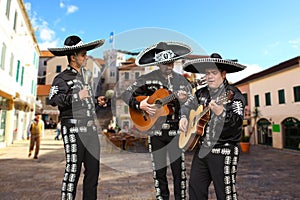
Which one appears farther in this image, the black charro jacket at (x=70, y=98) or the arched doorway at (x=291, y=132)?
the arched doorway at (x=291, y=132)

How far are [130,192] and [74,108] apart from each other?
2.62m

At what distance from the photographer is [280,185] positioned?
5223 millimetres

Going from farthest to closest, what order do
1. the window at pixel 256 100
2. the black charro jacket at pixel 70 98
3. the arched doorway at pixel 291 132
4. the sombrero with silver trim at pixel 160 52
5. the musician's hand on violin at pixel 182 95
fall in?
the window at pixel 256 100, the arched doorway at pixel 291 132, the sombrero with silver trim at pixel 160 52, the musician's hand on violin at pixel 182 95, the black charro jacket at pixel 70 98

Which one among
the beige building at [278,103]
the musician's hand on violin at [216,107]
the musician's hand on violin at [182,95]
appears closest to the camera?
the musician's hand on violin at [216,107]

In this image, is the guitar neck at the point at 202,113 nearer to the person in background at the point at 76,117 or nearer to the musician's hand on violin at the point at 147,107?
the musician's hand on violin at the point at 147,107

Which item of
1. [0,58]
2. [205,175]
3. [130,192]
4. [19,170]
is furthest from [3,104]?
[205,175]

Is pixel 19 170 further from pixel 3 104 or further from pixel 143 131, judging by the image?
pixel 3 104

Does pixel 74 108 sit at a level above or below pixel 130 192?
above

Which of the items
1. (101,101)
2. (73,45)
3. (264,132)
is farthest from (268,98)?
(73,45)

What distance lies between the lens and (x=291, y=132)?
50.3 ft

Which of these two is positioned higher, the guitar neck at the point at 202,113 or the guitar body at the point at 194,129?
the guitar neck at the point at 202,113

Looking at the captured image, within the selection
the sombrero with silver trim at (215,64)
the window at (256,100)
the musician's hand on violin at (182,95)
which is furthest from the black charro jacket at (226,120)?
the window at (256,100)

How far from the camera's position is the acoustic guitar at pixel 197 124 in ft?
6.98

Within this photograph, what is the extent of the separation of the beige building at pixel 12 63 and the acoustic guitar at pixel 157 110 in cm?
1037
